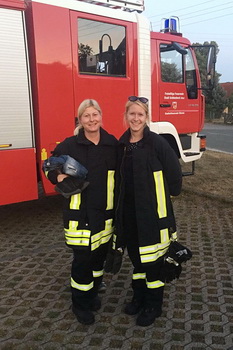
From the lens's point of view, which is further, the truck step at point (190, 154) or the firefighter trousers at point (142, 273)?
the truck step at point (190, 154)

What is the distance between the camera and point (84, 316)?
9.05 ft

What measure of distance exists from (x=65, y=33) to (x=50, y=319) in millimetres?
3290

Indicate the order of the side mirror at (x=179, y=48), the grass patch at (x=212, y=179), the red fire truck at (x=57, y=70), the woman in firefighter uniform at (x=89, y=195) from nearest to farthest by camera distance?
the woman in firefighter uniform at (x=89, y=195) → the red fire truck at (x=57, y=70) → the side mirror at (x=179, y=48) → the grass patch at (x=212, y=179)

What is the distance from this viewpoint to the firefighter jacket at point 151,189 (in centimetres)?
258

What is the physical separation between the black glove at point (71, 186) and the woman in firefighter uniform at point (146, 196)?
30cm

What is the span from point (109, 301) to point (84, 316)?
39 centimetres

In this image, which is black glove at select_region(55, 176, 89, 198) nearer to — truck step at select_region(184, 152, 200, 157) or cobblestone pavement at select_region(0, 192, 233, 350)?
cobblestone pavement at select_region(0, 192, 233, 350)

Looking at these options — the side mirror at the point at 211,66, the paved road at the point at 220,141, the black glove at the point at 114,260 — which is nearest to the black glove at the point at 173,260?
the black glove at the point at 114,260

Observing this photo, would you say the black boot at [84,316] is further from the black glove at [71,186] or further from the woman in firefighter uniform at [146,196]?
the black glove at [71,186]

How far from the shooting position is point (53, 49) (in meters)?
4.31

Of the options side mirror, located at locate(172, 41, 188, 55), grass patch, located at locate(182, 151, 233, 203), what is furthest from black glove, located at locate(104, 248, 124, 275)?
side mirror, located at locate(172, 41, 188, 55)

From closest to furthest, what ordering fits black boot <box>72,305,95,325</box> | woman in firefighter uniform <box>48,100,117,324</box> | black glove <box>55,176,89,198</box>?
black glove <box>55,176,89,198</box> < woman in firefighter uniform <box>48,100,117,324</box> < black boot <box>72,305,95,325</box>

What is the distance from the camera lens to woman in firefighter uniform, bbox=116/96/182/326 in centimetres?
258

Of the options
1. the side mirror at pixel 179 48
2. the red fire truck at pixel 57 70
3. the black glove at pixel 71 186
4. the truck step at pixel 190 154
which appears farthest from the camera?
the truck step at pixel 190 154
